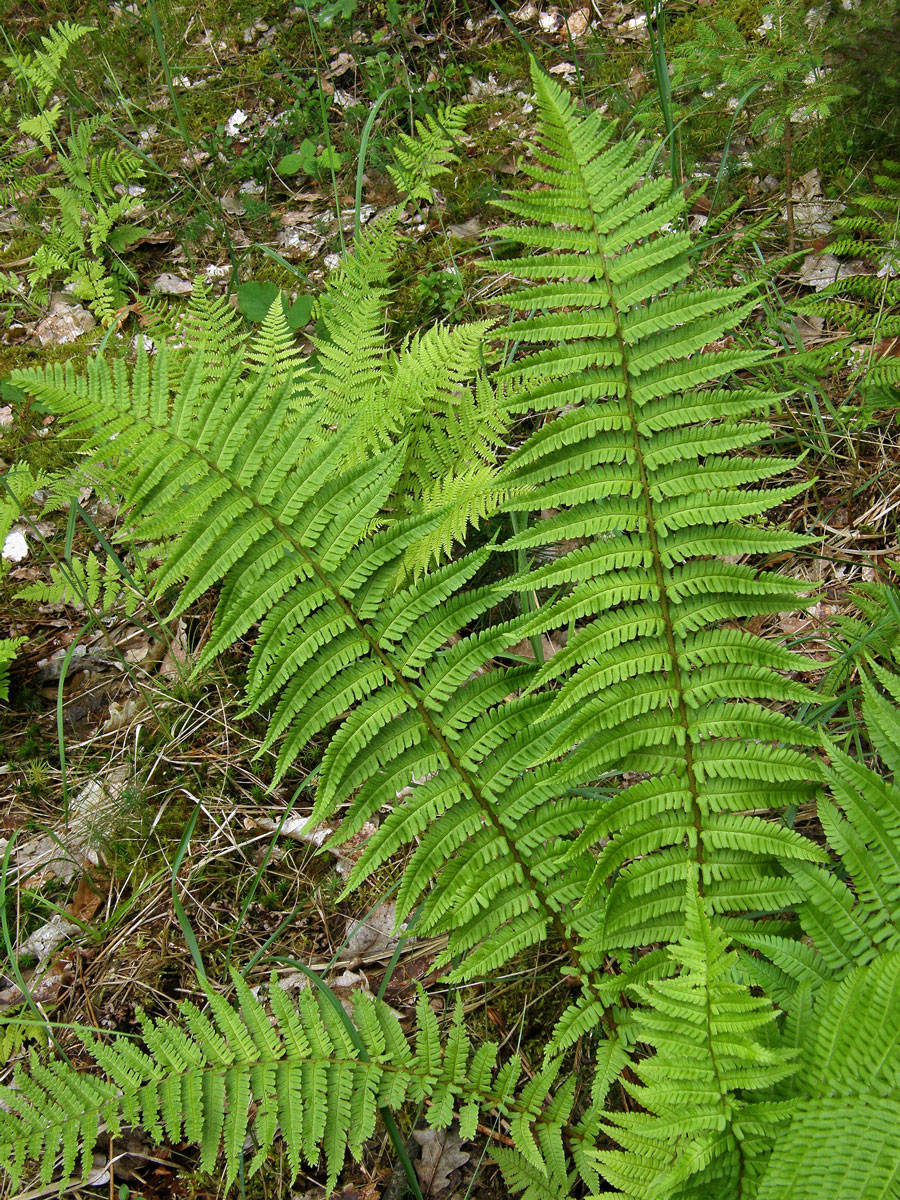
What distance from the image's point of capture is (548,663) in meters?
2.15

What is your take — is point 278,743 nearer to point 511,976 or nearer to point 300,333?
point 511,976

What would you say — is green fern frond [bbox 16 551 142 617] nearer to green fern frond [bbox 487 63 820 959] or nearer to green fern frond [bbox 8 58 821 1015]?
green fern frond [bbox 8 58 821 1015]

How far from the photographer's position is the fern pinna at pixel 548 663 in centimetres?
213

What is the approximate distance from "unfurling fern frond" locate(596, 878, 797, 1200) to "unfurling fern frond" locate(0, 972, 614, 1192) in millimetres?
488

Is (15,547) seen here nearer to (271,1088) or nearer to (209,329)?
(209,329)

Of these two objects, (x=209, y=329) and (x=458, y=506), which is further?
(x=209, y=329)

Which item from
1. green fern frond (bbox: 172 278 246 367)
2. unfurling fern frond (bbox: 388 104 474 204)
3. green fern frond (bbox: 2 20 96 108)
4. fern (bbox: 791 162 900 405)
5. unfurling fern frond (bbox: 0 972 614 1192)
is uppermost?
green fern frond (bbox: 2 20 96 108)

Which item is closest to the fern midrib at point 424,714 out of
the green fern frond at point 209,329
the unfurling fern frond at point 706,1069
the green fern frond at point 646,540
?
the green fern frond at point 646,540

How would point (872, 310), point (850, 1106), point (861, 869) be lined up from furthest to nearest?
point (872, 310) → point (861, 869) → point (850, 1106)

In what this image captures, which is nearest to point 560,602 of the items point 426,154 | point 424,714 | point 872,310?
point 424,714

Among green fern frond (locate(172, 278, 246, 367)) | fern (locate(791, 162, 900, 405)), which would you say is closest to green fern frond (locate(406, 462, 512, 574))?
fern (locate(791, 162, 900, 405))

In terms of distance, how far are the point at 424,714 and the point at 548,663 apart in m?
0.39

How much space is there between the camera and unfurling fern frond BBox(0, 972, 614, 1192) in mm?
2086

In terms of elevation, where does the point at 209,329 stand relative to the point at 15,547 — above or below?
above
